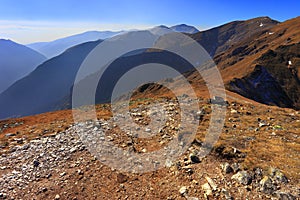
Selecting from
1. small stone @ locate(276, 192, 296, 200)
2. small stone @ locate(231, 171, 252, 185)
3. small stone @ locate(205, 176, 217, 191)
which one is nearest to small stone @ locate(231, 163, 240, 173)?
small stone @ locate(231, 171, 252, 185)

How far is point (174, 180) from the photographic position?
404 inches

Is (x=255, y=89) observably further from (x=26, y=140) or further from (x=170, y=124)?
(x=26, y=140)

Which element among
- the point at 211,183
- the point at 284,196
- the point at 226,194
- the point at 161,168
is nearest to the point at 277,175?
the point at 284,196

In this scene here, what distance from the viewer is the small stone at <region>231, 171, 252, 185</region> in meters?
9.68

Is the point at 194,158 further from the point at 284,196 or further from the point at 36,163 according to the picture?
the point at 36,163

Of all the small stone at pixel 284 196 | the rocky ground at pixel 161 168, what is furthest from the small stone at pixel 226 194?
the small stone at pixel 284 196

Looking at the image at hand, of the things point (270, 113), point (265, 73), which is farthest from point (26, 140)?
point (265, 73)

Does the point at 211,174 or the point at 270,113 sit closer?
the point at 211,174

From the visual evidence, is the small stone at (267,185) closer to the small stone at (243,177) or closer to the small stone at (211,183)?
the small stone at (243,177)

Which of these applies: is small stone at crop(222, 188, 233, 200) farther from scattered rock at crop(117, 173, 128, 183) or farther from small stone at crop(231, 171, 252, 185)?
scattered rock at crop(117, 173, 128, 183)

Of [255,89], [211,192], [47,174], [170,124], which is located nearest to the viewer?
[211,192]

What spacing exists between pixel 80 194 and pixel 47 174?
92.3 inches

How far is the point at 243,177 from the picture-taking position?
9867 millimetres

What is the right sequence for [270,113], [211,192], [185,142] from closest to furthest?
[211,192], [185,142], [270,113]
